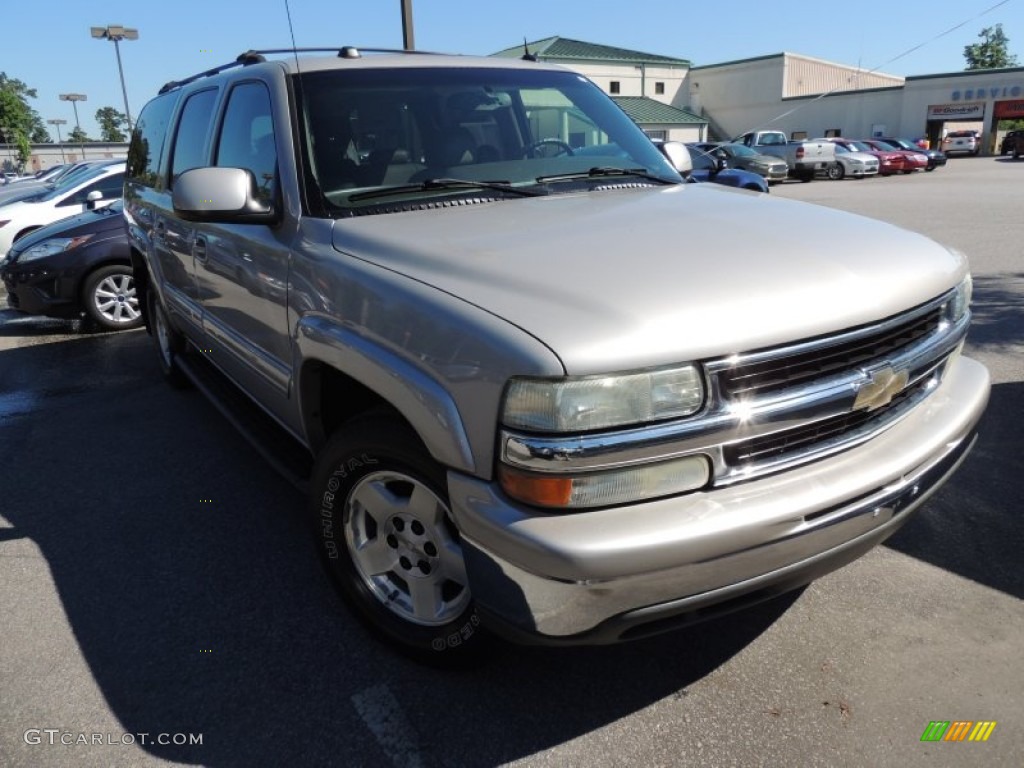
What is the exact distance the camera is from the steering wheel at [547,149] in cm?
334

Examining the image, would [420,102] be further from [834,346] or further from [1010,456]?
[1010,456]

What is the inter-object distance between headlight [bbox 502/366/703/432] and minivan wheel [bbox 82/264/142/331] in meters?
7.02

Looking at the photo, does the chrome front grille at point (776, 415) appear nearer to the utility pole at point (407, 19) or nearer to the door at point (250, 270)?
the door at point (250, 270)

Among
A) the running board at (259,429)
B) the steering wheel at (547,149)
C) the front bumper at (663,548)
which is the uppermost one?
the steering wheel at (547,149)

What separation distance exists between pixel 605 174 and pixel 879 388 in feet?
5.39

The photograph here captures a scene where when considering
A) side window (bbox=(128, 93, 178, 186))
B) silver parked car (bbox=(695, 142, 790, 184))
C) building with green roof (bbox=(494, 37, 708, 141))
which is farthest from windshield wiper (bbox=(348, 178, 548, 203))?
building with green roof (bbox=(494, 37, 708, 141))

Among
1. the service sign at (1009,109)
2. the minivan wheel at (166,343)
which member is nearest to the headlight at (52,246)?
the minivan wheel at (166,343)

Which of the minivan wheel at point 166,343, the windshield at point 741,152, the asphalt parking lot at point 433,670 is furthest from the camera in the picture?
the windshield at point 741,152

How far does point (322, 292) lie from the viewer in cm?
254

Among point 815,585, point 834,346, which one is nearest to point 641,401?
point 834,346

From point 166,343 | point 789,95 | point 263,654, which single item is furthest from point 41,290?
point 789,95

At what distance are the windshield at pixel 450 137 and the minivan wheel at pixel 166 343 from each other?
9.30 feet

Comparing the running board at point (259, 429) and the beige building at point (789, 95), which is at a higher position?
the beige building at point (789, 95)

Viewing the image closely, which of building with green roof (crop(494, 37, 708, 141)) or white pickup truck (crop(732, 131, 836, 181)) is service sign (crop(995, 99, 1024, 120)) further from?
white pickup truck (crop(732, 131, 836, 181))
